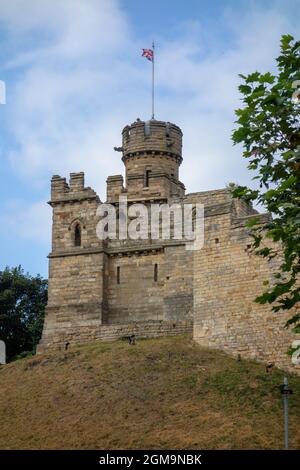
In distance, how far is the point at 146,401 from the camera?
106 feet

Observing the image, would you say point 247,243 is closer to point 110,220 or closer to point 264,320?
point 264,320

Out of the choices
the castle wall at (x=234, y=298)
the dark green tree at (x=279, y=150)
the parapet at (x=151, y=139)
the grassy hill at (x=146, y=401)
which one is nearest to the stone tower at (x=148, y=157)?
the parapet at (x=151, y=139)

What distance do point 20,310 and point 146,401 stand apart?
25324mm

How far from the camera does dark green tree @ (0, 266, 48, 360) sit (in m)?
54.8

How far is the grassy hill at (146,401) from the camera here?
2891 centimetres
